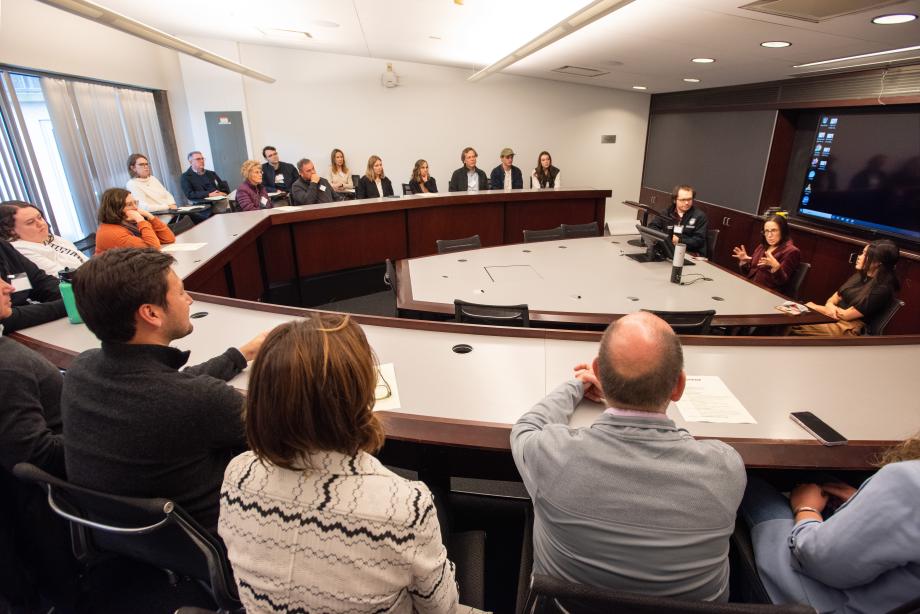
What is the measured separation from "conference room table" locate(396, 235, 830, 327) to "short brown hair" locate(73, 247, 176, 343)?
154 centimetres

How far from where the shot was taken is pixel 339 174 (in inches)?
271

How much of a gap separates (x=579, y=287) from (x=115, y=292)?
2.55 m

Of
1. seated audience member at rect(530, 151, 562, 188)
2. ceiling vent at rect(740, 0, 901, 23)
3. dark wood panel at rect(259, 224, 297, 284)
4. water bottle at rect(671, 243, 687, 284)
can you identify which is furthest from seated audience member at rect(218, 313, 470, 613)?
seated audience member at rect(530, 151, 562, 188)

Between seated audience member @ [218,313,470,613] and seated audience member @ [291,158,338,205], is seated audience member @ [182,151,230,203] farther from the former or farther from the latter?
seated audience member @ [218,313,470,613]

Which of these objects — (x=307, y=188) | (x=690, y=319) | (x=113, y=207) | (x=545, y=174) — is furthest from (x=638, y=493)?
(x=545, y=174)

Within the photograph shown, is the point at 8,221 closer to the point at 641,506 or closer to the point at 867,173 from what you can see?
the point at 641,506

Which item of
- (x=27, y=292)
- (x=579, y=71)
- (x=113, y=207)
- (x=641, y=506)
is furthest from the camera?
(x=579, y=71)

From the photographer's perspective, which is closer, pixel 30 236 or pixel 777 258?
pixel 30 236

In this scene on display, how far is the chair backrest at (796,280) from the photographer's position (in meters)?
3.36

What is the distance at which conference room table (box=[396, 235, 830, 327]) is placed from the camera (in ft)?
8.65

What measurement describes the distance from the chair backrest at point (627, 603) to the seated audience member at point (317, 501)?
0.23 metres

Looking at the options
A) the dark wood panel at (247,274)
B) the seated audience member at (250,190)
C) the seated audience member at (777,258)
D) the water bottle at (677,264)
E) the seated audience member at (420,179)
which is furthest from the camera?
the seated audience member at (420,179)

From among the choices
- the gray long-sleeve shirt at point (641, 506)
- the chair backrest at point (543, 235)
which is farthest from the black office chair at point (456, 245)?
the gray long-sleeve shirt at point (641, 506)

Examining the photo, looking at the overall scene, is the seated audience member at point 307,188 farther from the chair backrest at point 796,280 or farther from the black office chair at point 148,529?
the chair backrest at point 796,280
